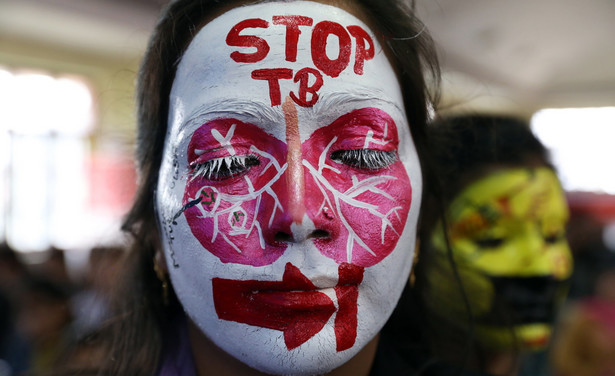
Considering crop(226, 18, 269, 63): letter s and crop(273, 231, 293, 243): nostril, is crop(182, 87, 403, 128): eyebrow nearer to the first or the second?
crop(226, 18, 269, 63): letter s

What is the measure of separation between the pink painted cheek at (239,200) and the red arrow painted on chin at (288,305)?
51mm

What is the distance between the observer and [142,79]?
1.39 m

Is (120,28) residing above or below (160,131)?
above

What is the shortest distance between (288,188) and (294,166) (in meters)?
0.05

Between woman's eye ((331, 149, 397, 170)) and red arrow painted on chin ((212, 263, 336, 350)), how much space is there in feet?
0.90

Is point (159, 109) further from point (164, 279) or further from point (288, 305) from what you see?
point (288, 305)

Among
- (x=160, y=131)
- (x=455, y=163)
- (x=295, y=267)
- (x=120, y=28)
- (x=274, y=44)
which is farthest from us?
(x=120, y=28)

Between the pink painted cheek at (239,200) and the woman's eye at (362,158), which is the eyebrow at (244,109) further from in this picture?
the woman's eye at (362,158)

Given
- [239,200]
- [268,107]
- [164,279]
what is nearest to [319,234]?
[239,200]

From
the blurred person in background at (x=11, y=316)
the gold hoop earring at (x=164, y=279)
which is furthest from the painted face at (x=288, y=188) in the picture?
the blurred person in background at (x=11, y=316)

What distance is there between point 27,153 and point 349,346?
754 centimetres

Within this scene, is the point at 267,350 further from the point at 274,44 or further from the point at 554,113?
the point at 554,113

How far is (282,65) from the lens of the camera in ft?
3.61

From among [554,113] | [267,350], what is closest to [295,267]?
[267,350]
